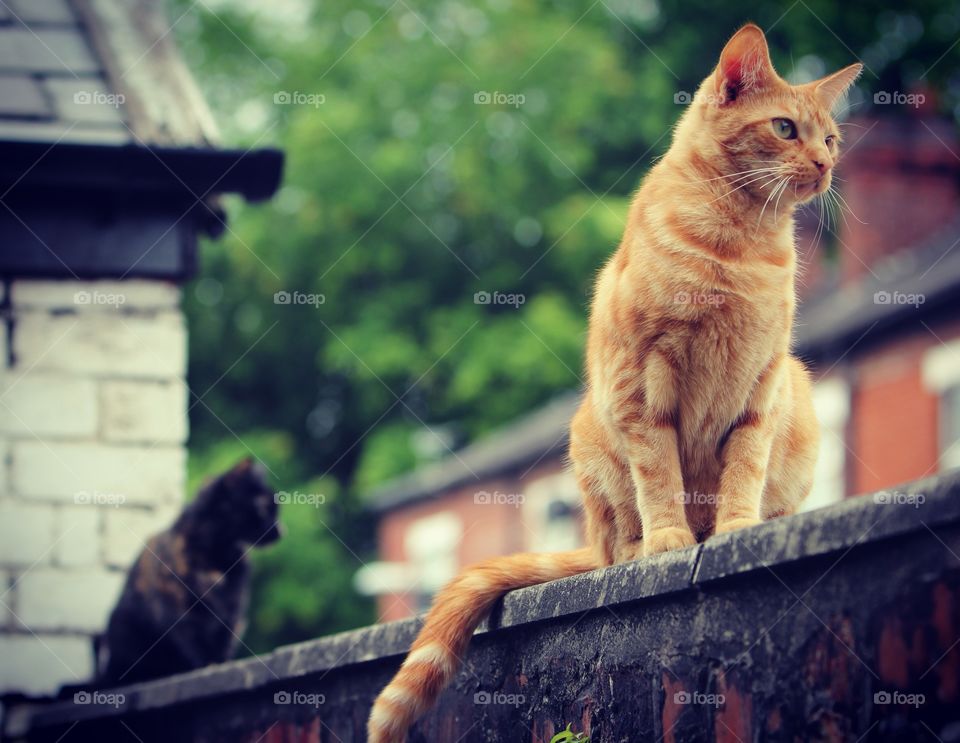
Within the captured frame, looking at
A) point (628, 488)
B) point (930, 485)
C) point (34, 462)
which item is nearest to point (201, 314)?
point (34, 462)

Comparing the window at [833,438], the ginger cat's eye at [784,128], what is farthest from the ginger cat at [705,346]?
the window at [833,438]

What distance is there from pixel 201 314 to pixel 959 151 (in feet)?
39.3

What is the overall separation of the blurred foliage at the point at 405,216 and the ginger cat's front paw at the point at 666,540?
13.9 metres

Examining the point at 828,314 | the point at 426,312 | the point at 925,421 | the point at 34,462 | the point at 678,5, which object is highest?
the point at 678,5

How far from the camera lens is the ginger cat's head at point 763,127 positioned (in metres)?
3.66

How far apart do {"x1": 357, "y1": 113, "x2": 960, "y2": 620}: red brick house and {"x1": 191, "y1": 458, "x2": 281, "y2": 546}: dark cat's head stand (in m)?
3.51

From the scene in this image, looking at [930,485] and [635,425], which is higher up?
[635,425]

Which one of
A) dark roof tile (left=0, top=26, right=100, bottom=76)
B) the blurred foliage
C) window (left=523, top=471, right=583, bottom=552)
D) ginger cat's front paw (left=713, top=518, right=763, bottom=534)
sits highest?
the blurred foliage

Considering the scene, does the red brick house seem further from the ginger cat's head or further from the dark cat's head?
the ginger cat's head

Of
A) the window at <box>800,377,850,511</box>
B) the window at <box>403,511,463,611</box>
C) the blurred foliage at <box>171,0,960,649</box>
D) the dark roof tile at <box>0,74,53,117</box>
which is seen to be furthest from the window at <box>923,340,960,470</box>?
the window at <box>403,511,463,611</box>

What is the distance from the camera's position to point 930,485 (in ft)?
7.41

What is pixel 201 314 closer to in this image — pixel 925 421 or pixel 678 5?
pixel 678 5

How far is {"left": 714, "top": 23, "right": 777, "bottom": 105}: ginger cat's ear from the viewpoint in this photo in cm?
374

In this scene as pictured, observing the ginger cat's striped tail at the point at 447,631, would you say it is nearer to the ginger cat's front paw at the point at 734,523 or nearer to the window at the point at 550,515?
the ginger cat's front paw at the point at 734,523
